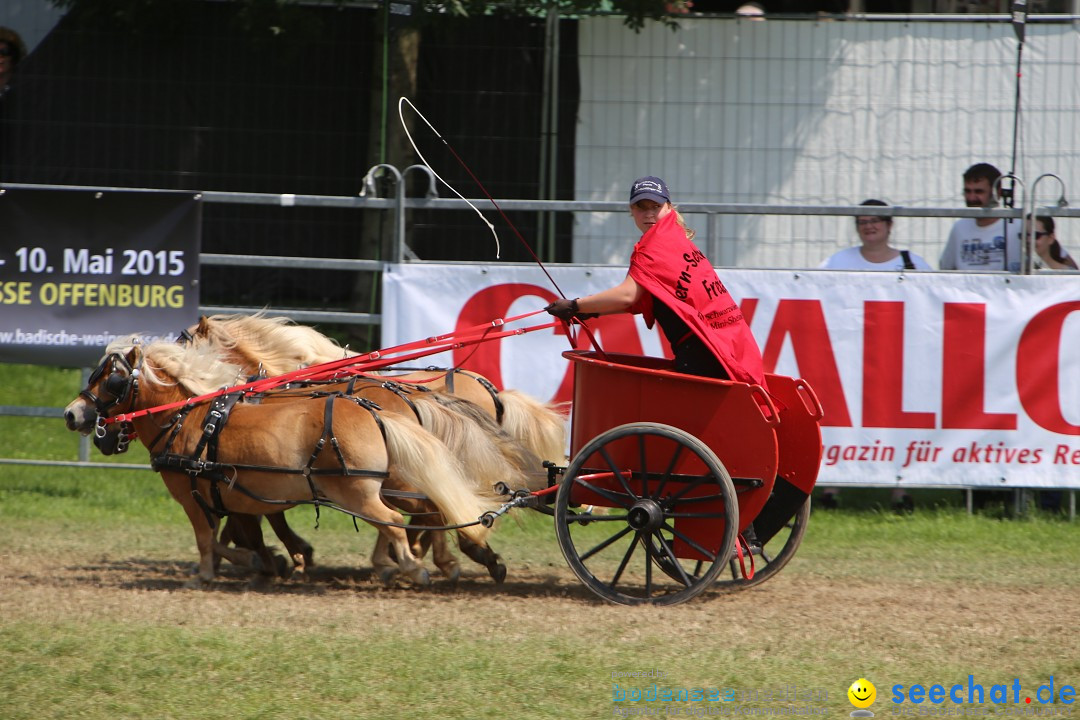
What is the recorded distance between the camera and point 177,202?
28.5 feet

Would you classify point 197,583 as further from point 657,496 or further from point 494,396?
point 657,496

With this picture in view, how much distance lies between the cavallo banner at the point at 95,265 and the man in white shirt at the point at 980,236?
205 inches

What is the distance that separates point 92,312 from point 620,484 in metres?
4.43

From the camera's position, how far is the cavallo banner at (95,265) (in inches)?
341

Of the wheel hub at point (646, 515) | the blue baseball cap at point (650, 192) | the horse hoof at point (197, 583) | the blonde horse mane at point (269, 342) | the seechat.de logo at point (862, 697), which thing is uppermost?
the blue baseball cap at point (650, 192)

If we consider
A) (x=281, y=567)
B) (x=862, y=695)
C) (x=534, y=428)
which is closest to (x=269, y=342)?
(x=281, y=567)

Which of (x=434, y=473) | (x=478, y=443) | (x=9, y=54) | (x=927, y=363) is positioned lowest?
(x=434, y=473)

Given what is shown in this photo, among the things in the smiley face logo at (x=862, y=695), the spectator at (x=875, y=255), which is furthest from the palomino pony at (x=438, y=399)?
the spectator at (x=875, y=255)

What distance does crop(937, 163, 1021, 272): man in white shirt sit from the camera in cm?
866

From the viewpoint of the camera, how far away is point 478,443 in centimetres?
654

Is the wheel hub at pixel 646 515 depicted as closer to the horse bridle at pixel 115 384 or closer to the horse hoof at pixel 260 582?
the horse hoof at pixel 260 582

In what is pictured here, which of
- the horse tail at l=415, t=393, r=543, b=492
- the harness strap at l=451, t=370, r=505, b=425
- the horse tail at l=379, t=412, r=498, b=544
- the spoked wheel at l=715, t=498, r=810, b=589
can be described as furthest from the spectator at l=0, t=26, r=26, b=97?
the spoked wheel at l=715, t=498, r=810, b=589

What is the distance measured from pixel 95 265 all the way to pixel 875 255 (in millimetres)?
5314

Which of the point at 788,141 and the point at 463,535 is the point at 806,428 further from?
the point at 788,141
